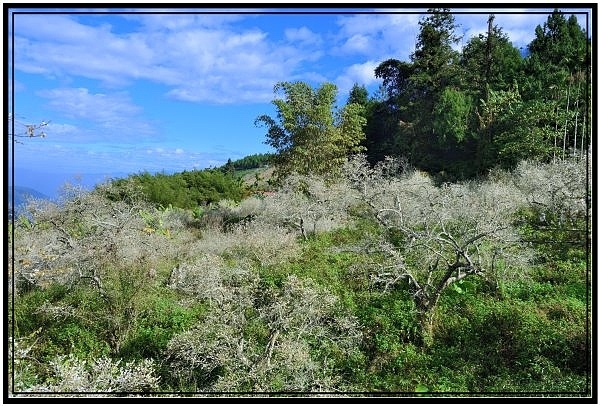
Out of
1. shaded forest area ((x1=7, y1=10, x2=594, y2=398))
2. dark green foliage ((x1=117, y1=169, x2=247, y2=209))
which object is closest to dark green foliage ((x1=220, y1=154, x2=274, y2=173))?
dark green foliage ((x1=117, y1=169, x2=247, y2=209))

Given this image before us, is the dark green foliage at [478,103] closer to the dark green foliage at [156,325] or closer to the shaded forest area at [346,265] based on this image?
the shaded forest area at [346,265]

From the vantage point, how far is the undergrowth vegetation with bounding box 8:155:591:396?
3262mm

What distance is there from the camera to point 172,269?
5.12m

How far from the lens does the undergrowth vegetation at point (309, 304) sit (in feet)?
10.7

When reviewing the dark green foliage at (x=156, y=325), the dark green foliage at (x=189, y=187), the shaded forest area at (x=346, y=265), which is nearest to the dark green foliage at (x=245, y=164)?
the dark green foliage at (x=189, y=187)

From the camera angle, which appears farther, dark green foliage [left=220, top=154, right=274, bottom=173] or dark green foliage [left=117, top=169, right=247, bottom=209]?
dark green foliage [left=220, top=154, right=274, bottom=173]

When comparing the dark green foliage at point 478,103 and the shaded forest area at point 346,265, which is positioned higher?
the dark green foliage at point 478,103

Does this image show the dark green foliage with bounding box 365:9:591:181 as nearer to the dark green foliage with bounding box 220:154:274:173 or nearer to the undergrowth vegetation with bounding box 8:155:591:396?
the undergrowth vegetation with bounding box 8:155:591:396

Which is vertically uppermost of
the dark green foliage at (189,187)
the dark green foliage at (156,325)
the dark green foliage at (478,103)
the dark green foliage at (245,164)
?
the dark green foliage at (478,103)

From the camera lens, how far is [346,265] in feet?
17.4

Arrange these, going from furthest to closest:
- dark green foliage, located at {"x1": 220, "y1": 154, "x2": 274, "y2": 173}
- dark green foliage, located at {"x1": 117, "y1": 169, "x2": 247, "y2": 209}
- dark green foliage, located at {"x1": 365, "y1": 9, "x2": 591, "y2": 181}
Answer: dark green foliage, located at {"x1": 220, "y1": 154, "x2": 274, "y2": 173}
dark green foliage, located at {"x1": 117, "y1": 169, "x2": 247, "y2": 209}
dark green foliage, located at {"x1": 365, "y1": 9, "x2": 591, "y2": 181}

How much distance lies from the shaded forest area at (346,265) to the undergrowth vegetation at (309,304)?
0.08 ft

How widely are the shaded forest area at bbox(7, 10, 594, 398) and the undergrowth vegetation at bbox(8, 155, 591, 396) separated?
23 millimetres

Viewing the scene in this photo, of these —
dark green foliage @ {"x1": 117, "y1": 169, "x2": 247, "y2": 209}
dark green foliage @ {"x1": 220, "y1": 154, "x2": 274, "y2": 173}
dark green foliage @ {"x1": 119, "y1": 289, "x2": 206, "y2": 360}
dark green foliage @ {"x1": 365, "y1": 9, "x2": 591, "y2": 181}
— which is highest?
dark green foliage @ {"x1": 365, "y1": 9, "x2": 591, "y2": 181}
